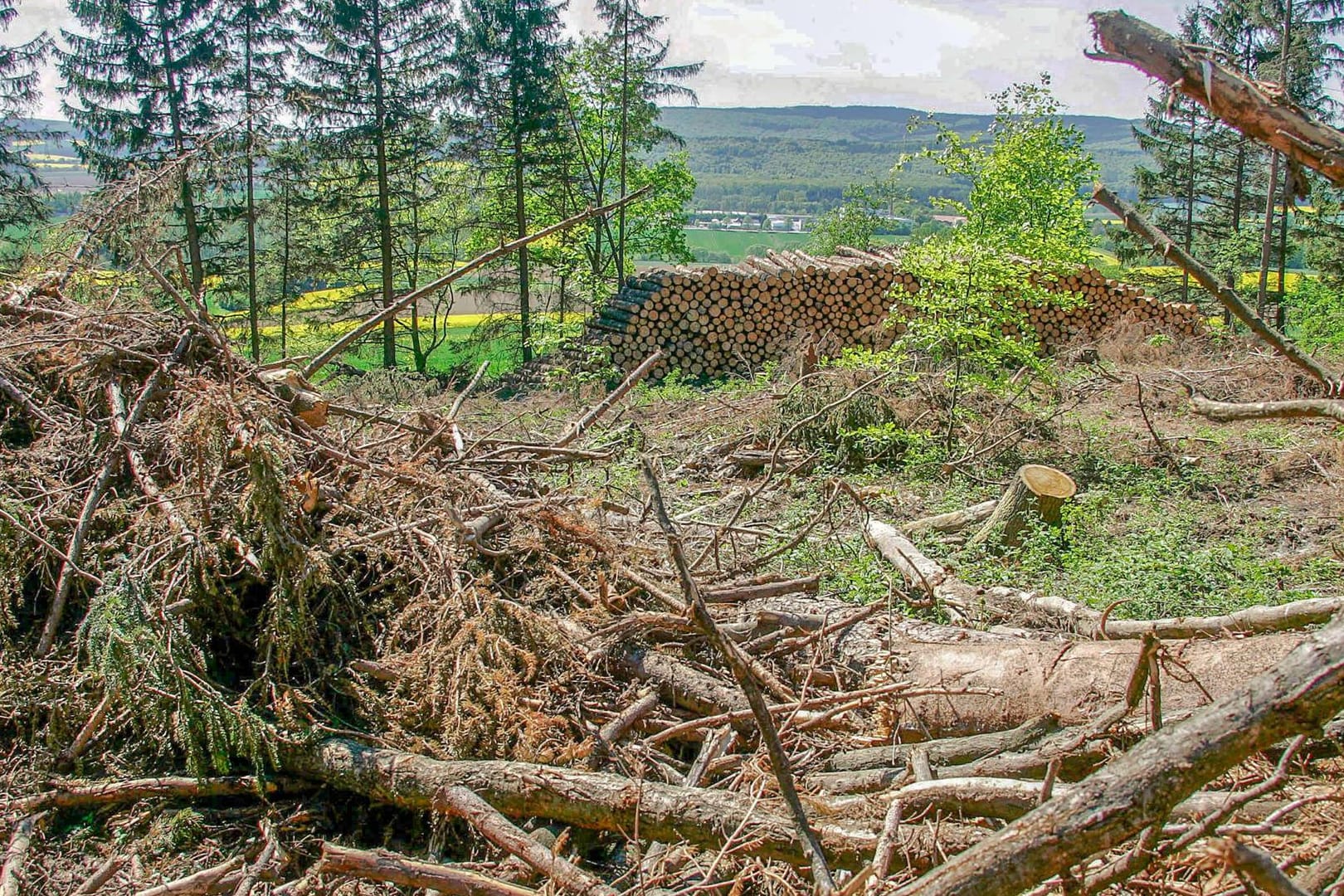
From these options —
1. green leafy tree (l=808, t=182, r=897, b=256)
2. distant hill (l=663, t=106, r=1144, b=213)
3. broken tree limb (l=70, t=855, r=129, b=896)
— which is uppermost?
distant hill (l=663, t=106, r=1144, b=213)

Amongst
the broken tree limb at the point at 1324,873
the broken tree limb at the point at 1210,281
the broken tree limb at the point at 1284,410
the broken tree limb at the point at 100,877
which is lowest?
the broken tree limb at the point at 100,877

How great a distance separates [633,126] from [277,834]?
1991cm

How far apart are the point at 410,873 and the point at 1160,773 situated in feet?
6.33

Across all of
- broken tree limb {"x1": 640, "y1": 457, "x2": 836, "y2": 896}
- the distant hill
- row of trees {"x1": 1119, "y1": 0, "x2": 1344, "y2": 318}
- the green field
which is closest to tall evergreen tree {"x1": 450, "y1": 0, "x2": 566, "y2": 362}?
row of trees {"x1": 1119, "y1": 0, "x2": 1344, "y2": 318}

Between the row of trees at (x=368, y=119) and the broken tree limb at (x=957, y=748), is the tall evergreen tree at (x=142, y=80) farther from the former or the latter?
the broken tree limb at (x=957, y=748)

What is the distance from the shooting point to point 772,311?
13.9 meters

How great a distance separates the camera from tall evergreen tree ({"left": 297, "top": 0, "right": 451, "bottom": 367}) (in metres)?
18.1

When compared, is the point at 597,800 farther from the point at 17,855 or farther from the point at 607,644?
the point at 17,855

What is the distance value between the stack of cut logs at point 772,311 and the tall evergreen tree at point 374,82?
723 centimetres

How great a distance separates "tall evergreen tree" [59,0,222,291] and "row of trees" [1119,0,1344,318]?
18554 mm

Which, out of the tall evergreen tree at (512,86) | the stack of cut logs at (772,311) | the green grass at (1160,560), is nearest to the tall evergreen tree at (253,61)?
the tall evergreen tree at (512,86)

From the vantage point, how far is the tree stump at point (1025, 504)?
5.67 m

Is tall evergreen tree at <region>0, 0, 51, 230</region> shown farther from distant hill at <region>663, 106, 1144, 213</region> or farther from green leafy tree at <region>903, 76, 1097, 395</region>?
distant hill at <region>663, 106, 1144, 213</region>

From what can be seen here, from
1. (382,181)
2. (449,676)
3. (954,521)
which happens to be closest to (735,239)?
(382,181)
